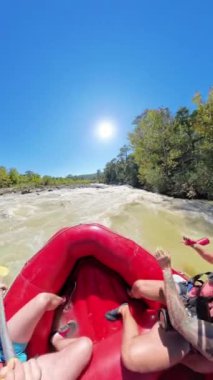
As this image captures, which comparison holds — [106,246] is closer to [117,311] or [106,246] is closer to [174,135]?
[117,311]

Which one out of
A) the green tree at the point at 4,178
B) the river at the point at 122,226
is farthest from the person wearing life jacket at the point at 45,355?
the green tree at the point at 4,178

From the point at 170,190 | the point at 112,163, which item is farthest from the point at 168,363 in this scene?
the point at 112,163

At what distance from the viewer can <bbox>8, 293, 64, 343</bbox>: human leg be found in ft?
4.66

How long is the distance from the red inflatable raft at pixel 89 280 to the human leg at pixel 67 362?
97mm


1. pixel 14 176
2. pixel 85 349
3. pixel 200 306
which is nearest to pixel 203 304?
pixel 200 306

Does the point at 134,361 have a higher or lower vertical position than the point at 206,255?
lower

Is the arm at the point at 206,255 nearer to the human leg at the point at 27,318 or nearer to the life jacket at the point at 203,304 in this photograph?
the life jacket at the point at 203,304

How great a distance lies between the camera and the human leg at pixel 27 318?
4.66 feet

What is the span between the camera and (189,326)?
1146 millimetres

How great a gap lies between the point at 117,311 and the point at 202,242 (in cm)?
68

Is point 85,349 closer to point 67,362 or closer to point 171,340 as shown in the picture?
point 67,362

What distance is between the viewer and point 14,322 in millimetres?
1430

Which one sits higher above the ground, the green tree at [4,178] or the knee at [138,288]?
the green tree at [4,178]

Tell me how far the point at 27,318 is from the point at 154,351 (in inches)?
21.7
